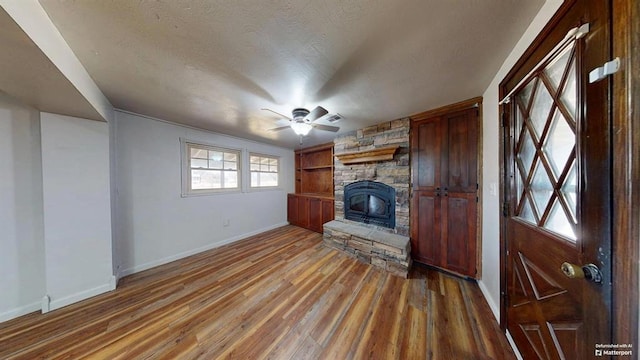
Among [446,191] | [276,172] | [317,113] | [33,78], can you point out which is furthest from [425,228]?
[33,78]

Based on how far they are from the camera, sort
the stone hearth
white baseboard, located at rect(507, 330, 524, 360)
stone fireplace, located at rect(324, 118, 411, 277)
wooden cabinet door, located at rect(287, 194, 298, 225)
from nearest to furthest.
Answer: white baseboard, located at rect(507, 330, 524, 360) → the stone hearth → stone fireplace, located at rect(324, 118, 411, 277) → wooden cabinet door, located at rect(287, 194, 298, 225)

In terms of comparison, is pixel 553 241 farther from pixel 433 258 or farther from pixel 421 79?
pixel 433 258

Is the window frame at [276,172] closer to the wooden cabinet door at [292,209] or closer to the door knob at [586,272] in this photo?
the wooden cabinet door at [292,209]

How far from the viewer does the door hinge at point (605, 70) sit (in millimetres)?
598

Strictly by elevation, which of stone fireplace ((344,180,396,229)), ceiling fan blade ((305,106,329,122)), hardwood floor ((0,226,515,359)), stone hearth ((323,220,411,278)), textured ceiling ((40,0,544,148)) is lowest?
hardwood floor ((0,226,515,359))

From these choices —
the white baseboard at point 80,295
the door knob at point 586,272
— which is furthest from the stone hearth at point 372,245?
the white baseboard at point 80,295

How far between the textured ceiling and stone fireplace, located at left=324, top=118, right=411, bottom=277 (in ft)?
2.88

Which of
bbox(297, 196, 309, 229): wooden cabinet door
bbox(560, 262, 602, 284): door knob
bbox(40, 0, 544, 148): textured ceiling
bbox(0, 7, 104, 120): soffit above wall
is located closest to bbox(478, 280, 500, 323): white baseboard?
bbox(560, 262, 602, 284): door knob

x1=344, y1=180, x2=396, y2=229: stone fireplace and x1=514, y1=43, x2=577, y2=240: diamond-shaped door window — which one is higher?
x1=514, y1=43, x2=577, y2=240: diamond-shaped door window

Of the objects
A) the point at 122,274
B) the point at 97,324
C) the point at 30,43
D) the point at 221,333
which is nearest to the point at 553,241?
the point at 221,333

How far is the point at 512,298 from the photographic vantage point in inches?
53.7

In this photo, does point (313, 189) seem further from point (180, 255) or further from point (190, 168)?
point (180, 255)

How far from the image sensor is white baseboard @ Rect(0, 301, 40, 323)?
166 centimetres

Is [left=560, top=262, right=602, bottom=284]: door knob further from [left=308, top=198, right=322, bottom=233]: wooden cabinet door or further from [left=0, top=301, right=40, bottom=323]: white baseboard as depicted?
[left=0, top=301, right=40, bottom=323]: white baseboard
